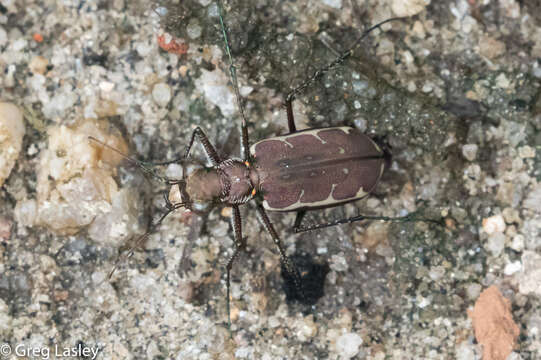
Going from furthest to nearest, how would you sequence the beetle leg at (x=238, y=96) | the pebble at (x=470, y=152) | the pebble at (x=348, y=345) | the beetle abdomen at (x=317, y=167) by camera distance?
the pebble at (x=470, y=152)
the pebble at (x=348, y=345)
the beetle leg at (x=238, y=96)
the beetle abdomen at (x=317, y=167)

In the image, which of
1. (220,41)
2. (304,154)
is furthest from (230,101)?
(304,154)

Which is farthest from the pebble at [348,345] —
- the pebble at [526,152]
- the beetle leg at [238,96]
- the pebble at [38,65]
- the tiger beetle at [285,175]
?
the pebble at [38,65]

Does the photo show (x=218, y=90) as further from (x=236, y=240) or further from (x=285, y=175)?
(x=236, y=240)

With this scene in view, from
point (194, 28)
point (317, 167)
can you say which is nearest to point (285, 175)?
point (317, 167)

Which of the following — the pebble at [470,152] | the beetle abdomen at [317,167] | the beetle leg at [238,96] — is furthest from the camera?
the pebble at [470,152]

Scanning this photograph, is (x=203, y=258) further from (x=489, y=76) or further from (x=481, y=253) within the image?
(x=489, y=76)

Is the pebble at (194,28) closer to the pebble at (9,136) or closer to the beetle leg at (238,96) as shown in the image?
the beetle leg at (238,96)

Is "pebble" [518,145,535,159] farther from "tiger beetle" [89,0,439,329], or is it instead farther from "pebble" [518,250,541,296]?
"tiger beetle" [89,0,439,329]
